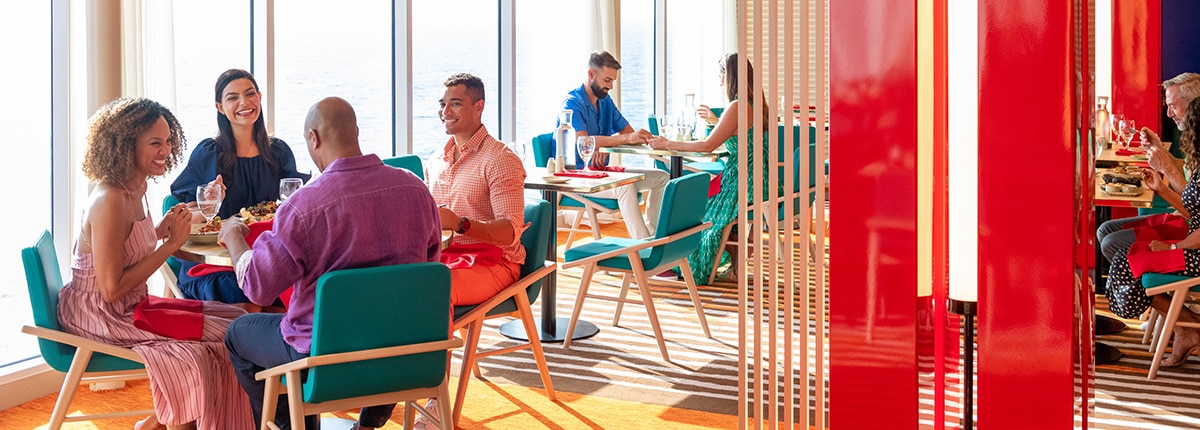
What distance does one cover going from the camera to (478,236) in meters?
4.30

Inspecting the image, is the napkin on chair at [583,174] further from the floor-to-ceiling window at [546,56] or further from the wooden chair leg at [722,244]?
the floor-to-ceiling window at [546,56]

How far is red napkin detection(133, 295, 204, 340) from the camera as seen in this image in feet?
11.8

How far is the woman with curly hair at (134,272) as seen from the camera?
11.4 ft

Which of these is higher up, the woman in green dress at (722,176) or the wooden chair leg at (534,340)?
the woman in green dress at (722,176)

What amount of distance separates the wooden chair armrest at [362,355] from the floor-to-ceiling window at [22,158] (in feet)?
7.38

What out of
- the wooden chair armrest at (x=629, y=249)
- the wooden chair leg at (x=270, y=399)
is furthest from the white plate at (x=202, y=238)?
the wooden chair armrest at (x=629, y=249)

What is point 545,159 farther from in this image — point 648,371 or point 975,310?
point 975,310

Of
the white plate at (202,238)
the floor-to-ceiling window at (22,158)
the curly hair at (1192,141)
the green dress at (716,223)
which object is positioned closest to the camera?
the white plate at (202,238)

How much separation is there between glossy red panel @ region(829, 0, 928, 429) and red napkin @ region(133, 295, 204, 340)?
2.11m

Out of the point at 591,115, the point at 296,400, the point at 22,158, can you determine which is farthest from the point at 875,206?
the point at 22,158

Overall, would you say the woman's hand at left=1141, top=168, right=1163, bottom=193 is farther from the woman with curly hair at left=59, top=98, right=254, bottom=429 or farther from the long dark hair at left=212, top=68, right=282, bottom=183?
the woman with curly hair at left=59, top=98, right=254, bottom=429

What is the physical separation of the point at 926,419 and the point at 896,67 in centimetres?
78

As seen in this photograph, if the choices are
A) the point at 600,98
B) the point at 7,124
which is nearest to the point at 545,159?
the point at 600,98

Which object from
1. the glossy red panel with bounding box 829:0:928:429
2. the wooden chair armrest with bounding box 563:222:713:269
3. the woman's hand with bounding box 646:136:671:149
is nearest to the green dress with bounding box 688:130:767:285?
the woman's hand with bounding box 646:136:671:149
